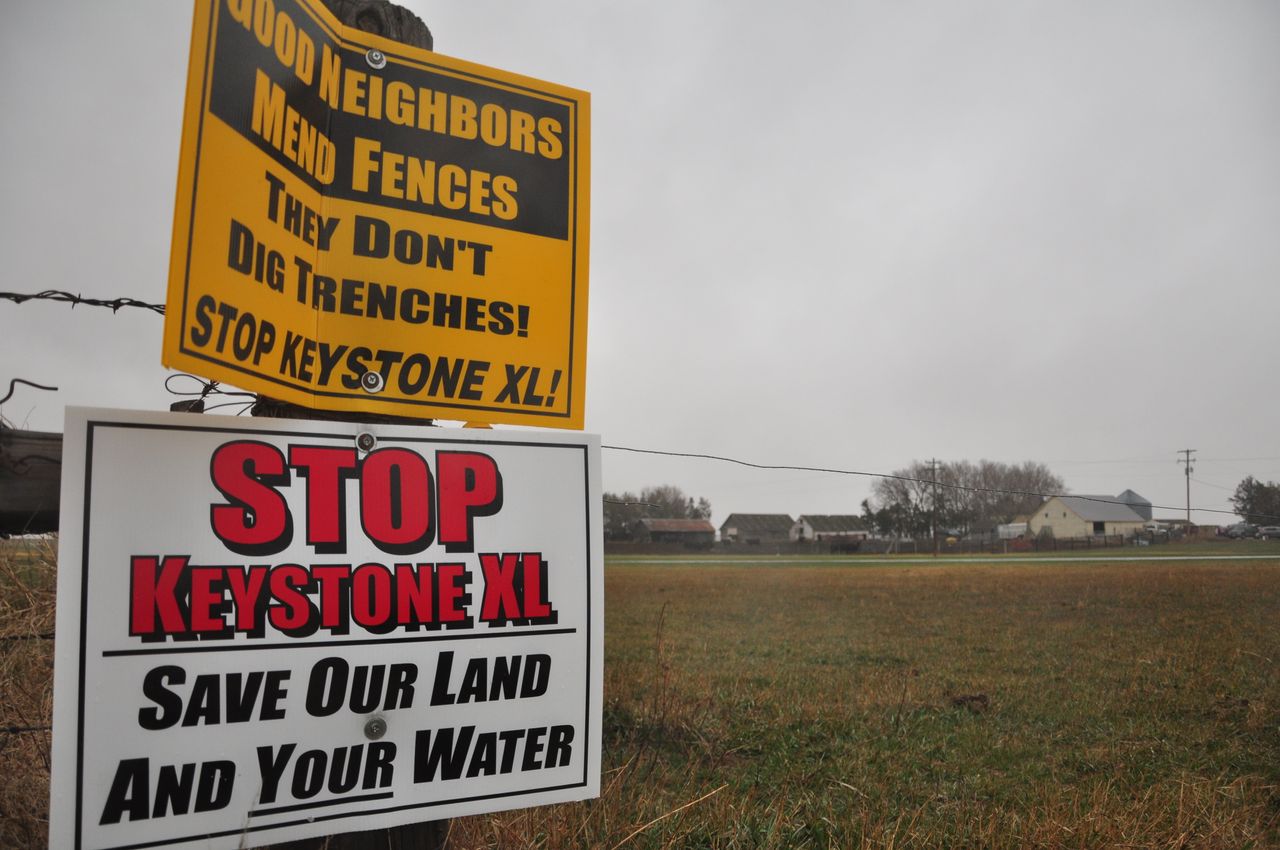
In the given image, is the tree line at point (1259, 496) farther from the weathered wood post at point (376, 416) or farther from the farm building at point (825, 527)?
the farm building at point (825, 527)

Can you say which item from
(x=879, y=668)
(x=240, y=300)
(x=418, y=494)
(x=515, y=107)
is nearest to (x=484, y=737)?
(x=418, y=494)

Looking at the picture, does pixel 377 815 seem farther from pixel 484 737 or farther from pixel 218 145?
pixel 218 145

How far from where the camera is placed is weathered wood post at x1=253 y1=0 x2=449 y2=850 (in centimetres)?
187

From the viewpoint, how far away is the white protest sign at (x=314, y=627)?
1552 millimetres

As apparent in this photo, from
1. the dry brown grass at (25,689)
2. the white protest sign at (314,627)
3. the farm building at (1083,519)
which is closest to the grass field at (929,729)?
the dry brown grass at (25,689)

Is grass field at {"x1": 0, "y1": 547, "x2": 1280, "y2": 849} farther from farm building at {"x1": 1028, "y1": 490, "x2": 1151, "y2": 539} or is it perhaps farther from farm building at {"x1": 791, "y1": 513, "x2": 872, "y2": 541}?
farm building at {"x1": 791, "y1": 513, "x2": 872, "y2": 541}

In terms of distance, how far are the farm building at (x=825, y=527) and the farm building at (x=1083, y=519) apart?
2008 centimetres

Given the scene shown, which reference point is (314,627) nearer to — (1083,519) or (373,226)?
(373,226)

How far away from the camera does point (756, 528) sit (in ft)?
339

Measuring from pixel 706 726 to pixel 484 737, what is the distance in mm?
5700

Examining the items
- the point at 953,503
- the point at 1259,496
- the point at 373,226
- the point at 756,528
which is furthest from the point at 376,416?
the point at 756,528

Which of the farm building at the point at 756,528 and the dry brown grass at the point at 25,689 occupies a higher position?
the dry brown grass at the point at 25,689

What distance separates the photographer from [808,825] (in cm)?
408

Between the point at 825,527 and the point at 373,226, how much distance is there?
10743 cm
